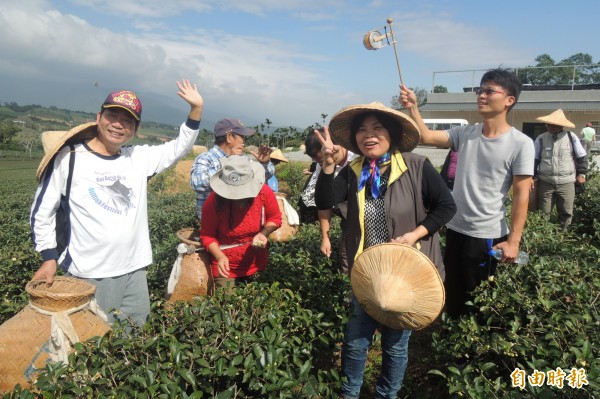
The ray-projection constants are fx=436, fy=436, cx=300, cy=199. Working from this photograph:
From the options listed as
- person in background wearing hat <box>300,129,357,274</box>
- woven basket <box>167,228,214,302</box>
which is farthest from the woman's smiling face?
woven basket <box>167,228,214,302</box>

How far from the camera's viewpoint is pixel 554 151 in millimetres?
5926

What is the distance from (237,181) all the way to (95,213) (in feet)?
3.09

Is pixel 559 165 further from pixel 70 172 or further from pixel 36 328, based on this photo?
pixel 36 328

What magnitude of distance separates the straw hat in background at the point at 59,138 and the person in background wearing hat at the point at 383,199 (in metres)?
1.37

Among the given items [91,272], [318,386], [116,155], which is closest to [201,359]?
[318,386]

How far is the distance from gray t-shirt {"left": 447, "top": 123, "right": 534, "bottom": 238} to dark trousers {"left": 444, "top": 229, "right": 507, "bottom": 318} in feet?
0.22

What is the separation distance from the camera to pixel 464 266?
3.00 metres

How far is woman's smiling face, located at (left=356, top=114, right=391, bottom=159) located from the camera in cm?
235

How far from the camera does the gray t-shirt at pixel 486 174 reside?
2766 mm

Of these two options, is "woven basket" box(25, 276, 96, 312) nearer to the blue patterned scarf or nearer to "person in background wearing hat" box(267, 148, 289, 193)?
the blue patterned scarf

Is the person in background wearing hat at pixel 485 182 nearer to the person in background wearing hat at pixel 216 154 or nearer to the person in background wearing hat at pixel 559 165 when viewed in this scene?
the person in background wearing hat at pixel 216 154

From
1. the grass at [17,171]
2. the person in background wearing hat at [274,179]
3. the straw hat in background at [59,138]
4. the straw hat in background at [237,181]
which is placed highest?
the straw hat in background at [59,138]

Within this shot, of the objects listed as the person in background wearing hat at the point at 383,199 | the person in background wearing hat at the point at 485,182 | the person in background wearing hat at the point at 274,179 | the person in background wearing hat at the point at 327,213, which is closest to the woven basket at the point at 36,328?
the person in background wearing hat at the point at 383,199

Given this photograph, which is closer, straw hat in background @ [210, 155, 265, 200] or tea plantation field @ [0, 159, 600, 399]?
tea plantation field @ [0, 159, 600, 399]
